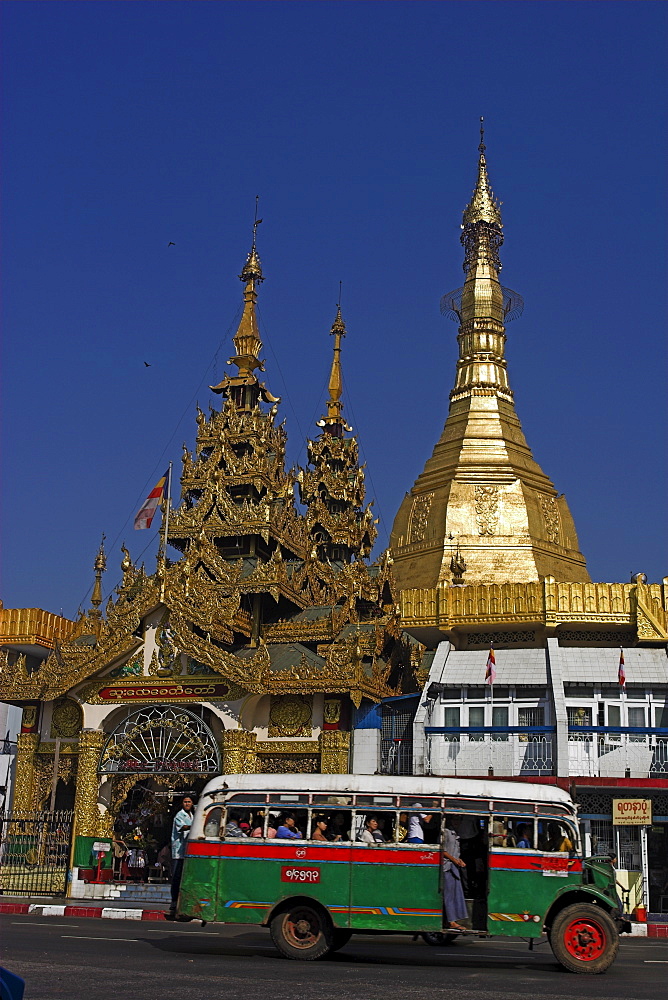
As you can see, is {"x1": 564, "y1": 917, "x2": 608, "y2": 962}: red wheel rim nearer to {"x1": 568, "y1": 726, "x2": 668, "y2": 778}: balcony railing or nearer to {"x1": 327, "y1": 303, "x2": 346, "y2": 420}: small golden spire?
{"x1": 568, "y1": 726, "x2": 668, "y2": 778}: balcony railing

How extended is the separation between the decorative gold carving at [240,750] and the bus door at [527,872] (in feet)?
51.2

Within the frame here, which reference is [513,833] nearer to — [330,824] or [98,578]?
[330,824]

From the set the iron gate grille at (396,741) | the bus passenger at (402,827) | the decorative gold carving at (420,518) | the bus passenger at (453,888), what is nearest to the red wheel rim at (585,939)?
the bus passenger at (453,888)

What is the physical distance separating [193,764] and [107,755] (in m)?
2.55

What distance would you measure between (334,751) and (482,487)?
2130 centimetres

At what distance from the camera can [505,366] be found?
55.0 meters

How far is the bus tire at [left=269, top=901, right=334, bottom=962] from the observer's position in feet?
46.8

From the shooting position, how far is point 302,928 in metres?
14.5

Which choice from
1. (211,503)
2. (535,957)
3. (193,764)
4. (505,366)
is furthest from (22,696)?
(505,366)

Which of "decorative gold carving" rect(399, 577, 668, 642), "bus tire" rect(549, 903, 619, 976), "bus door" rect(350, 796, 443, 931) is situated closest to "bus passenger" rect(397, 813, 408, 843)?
"bus door" rect(350, 796, 443, 931)

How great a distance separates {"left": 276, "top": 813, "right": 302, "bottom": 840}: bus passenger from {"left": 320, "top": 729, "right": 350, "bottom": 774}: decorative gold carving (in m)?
14.3

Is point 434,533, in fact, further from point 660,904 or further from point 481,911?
point 481,911

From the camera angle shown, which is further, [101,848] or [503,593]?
[503,593]

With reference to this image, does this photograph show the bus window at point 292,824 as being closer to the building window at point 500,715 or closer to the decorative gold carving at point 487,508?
the building window at point 500,715
